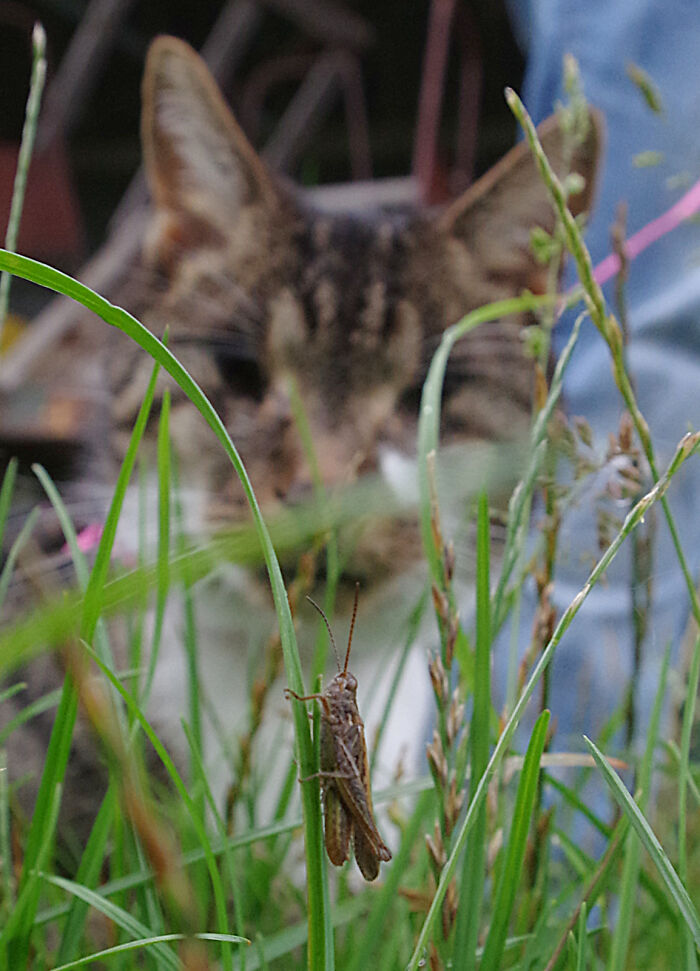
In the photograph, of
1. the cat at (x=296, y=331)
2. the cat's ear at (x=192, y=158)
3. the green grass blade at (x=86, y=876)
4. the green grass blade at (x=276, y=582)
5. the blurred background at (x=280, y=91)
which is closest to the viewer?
the green grass blade at (x=276, y=582)

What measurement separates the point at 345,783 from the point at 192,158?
99 cm

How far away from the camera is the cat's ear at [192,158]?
99 cm

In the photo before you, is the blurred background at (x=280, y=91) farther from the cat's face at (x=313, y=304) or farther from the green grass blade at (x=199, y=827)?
the green grass blade at (x=199, y=827)

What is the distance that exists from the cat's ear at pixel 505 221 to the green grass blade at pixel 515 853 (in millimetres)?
819

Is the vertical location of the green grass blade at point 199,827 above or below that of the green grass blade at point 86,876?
above

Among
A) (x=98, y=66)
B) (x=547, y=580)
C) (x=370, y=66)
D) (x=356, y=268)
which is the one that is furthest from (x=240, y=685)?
(x=370, y=66)

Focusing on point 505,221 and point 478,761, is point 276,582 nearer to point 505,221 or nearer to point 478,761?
point 478,761

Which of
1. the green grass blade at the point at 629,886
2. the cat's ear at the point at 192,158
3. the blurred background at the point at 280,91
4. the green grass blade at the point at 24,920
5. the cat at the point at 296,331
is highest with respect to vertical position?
the blurred background at the point at 280,91

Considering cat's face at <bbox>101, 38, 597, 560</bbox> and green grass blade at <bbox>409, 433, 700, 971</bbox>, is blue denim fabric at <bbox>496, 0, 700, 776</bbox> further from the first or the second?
green grass blade at <bbox>409, 433, 700, 971</bbox>

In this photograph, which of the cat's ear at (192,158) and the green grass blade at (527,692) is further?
the cat's ear at (192,158)

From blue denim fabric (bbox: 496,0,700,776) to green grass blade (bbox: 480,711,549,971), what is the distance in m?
0.78

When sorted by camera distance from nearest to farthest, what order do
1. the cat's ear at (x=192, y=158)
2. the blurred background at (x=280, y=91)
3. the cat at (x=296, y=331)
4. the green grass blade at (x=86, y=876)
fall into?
the green grass blade at (x=86, y=876) < the cat's ear at (x=192, y=158) < the cat at (x=296, y=331) < the blurred background at (x=280, y=91)

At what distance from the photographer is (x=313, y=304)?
1.19 meters

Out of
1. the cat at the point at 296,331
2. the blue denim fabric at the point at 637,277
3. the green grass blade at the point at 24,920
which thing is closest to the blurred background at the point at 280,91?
the blue denim fabric at the point at 637,277
